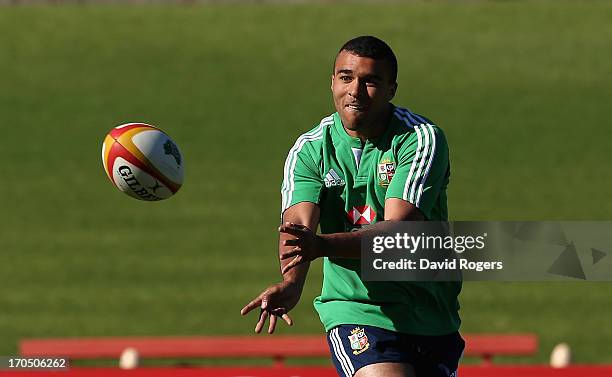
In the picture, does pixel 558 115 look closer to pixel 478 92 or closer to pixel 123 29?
pixel 478 92

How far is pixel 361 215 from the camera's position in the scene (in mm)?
6770

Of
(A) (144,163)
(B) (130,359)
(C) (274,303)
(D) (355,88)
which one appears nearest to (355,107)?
(D) (355,88)

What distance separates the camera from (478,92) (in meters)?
29.3

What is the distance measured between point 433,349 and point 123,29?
27687mm

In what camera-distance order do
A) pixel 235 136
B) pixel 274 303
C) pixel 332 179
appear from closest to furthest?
1. pixel 274 303
2. pixel 332 179
3. pixel 235 136

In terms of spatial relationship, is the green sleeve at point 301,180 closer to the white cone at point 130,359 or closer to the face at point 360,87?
the face at point 360,87

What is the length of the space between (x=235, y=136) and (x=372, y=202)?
20.6 meters

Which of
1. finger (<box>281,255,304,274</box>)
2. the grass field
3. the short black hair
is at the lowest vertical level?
finger (<box>281,255,304,274</box>)

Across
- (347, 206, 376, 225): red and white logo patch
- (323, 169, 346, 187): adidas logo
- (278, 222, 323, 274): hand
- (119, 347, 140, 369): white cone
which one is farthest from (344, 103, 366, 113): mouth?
(119, 347, 140, 369): white cone

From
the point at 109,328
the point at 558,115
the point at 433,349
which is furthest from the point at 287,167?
the point at 558,115

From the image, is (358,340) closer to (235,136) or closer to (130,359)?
(130,359)

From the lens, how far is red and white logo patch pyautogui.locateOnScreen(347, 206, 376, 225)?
6.76m

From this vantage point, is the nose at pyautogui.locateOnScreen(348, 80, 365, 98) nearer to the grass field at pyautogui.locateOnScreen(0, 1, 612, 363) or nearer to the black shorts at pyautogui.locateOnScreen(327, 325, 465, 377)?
the black shorts at pyautogui.locateOnScreen(327, 325, 465, 377)

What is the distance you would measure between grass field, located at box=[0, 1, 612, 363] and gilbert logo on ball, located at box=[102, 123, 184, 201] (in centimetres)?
870
